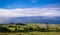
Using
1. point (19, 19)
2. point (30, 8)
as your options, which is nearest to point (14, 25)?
point (19, 19)

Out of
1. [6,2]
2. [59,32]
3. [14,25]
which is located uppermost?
[6,2]

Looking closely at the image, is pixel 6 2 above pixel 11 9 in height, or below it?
above

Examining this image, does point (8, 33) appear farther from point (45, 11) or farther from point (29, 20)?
point (45, 11)

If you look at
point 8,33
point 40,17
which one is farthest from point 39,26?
point 8,33

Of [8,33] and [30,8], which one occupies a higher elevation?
[30,8]

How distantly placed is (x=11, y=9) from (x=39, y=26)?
49 centimetres

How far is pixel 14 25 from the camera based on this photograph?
5.88 feet

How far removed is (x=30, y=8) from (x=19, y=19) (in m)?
0.23

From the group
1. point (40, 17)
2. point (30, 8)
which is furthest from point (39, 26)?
point (30, 8)

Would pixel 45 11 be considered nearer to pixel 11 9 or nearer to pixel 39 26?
pixel 39 26

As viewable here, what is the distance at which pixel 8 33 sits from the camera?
1.77 m

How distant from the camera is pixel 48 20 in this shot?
5.80 feet

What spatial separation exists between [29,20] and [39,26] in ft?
0.57

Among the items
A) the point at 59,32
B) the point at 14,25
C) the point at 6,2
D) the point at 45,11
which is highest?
the point at 6,2
